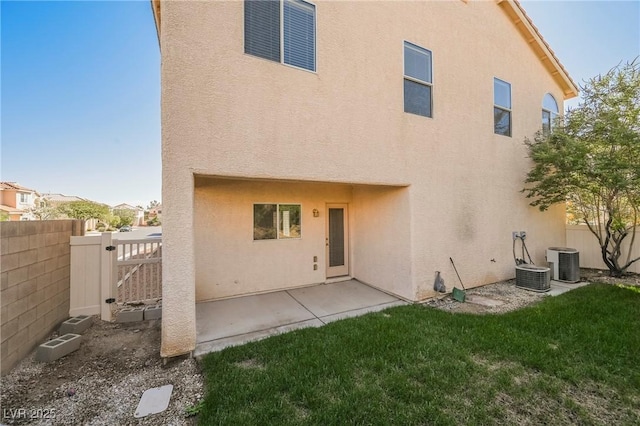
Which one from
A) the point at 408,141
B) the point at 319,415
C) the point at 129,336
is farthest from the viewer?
the point at 408,141

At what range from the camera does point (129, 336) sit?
187 inches

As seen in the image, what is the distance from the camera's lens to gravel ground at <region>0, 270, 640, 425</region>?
112 inches

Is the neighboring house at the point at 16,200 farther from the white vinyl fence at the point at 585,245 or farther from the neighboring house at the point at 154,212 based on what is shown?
the white vinyl fence at the point at 585,245

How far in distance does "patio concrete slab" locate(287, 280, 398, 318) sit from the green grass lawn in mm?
914

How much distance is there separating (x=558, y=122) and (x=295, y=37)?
9.58 meters

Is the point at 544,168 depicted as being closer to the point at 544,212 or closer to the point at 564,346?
the point at 544,212

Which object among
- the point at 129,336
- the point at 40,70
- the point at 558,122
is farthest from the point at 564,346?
the point at 40,70

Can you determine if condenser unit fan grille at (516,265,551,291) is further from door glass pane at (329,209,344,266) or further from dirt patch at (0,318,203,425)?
dirt patch at (0,318,203,425)

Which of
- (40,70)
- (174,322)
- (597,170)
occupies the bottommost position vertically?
(174,322)

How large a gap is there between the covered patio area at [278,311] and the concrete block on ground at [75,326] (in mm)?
1943

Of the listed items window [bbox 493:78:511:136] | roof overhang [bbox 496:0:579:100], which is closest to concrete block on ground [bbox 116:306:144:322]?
window [bbox 493:78:511:136]

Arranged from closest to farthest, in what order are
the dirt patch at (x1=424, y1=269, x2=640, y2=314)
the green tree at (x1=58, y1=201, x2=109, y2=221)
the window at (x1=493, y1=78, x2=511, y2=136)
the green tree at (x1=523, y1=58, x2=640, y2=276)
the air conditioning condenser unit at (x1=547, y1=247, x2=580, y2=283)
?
the dirt patch at (x1=424, y1=269, x2=640, y2=314)
the green tree at (x1=523, y1=58, x2=640, y2=276)
the air conditioning condenser unit at (x1=547, y1=247, x2=580, y2=283)
the window at (x1=493, y1=78, x2=511, y2=136)
the green tree at (x1=58, y1=201, x2=109, y2=221)

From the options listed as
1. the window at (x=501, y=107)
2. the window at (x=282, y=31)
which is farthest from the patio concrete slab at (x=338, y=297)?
the window at (x=501, y=107)

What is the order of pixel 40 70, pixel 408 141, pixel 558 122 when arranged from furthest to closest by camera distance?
1. pixel 40 70
2. pixel 558 122
3. pixel 408 141
